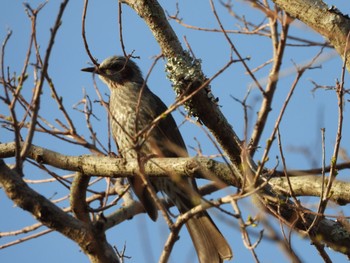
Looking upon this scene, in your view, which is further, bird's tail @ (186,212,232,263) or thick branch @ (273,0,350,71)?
bird's tail @ (186,212,232,263)

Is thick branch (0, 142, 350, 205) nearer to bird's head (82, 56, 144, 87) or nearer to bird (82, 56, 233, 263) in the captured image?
A: bird (82, 56, 233, 263)

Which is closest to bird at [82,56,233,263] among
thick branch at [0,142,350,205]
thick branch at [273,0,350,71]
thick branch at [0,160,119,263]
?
thick branch at [0,142,350,205]

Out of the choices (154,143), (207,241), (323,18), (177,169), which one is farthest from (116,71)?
(323,18)

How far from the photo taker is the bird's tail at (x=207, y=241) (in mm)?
4359

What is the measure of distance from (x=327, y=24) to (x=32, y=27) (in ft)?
5.49

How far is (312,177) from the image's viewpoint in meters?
3.79

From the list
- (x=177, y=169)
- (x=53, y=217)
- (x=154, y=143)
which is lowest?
(x=53, y=217)

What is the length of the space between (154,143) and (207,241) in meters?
Result: 0.96

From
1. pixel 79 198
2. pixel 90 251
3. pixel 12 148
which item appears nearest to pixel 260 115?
pixel 90 251

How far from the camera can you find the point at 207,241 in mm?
4707

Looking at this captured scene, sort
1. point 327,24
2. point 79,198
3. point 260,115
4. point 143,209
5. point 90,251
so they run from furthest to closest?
point 143,209, point 79,198, point 327,24, point 90,251, point 260,115

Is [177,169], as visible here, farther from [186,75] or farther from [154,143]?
[154,143]

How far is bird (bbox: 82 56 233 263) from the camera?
4652 mm

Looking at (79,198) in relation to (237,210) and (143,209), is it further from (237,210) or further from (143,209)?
(237,210)
